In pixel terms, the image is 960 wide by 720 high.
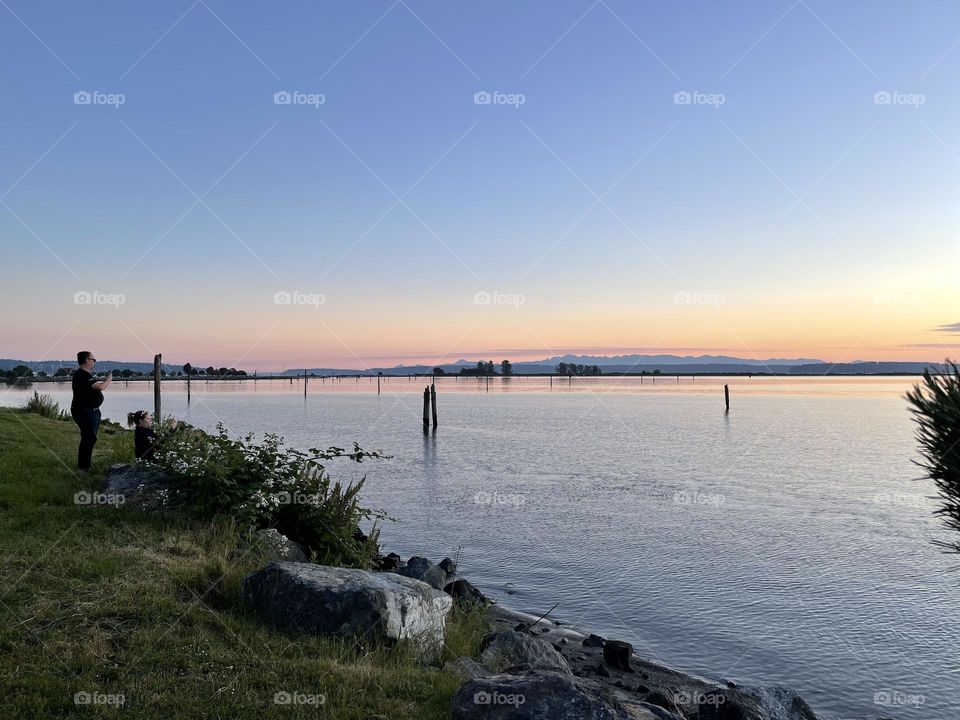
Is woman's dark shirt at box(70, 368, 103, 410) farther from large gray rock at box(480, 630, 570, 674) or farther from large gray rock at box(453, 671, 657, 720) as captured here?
large gray rock at box(453, 671, 657, 720)

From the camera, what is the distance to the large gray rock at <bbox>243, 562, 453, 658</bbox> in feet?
25.2

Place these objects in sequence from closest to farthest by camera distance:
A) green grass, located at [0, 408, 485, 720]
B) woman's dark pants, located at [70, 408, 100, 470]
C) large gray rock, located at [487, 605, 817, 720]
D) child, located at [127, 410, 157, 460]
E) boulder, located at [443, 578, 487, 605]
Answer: green grass, located at [0, 408, 485, 720] → large gray rock, located at [487, 605, 817, 720] → boulder, located at [443, 578, 487, 605] → woman's dark pants, located at [70, 408, 100, 470] → child, located at [127, 410, 157, 460]

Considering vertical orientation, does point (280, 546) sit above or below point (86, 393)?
below

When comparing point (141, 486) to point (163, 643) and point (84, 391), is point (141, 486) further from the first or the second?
point (163, 643)

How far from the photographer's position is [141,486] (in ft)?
41.4

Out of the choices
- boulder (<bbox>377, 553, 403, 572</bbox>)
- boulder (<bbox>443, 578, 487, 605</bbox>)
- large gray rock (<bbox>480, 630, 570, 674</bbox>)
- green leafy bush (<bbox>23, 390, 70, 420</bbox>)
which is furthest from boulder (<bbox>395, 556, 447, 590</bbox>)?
green leafy bush (<bbox>23, 390, 70, 420</bbox>)

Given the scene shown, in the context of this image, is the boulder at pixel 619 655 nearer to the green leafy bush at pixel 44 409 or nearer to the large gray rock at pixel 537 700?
the large gray rock at pixel 537 700

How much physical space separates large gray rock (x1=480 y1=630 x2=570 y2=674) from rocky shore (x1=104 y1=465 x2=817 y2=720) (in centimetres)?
2

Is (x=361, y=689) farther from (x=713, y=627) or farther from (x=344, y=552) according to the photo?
(x=713, y=627)

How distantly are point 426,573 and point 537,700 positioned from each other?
848 centimetres

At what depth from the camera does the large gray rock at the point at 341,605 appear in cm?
767

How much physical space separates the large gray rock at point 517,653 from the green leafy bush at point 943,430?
574 cm

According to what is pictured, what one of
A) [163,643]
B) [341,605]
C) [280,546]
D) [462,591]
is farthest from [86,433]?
[341,605]

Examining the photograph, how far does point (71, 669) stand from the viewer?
6.23 metres
